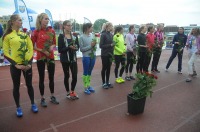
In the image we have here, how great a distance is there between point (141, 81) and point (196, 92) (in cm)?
278

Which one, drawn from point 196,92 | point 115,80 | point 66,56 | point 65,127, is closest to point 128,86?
point 115,80

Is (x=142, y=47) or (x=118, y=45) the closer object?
(x=118, y=45)

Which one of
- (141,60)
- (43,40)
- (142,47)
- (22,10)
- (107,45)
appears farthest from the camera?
(22,10)

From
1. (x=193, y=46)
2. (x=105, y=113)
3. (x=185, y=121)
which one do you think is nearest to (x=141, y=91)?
(x=105, y=113)

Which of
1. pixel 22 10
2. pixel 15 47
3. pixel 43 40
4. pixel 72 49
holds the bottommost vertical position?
pixel 72 49

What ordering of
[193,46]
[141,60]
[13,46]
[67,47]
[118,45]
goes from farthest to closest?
[193,46] < [141,60] < [118,45] < [67,47] < [13,46]

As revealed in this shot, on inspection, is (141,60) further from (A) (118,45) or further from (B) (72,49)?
(B) (72,49)

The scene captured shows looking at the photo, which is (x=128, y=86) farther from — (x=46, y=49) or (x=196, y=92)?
(x=46, y=49)

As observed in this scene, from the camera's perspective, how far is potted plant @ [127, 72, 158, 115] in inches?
165

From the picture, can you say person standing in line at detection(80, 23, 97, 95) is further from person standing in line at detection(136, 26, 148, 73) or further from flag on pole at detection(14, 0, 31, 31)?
flag on pole at detection(14, 0, 31, 31)

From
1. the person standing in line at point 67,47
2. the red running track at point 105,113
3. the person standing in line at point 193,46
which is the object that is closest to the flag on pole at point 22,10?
the red running track at point 105,113

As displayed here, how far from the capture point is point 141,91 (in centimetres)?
421

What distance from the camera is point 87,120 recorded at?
4.04m

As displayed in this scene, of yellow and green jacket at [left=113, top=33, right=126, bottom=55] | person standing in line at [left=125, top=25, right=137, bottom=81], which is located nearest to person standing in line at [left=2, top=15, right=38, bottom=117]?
yellow and green jacket at [left=113, top=33, right=126, bottom=55]
